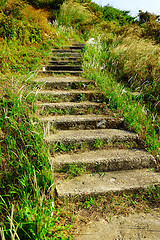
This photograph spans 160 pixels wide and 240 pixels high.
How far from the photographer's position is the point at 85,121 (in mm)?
3238

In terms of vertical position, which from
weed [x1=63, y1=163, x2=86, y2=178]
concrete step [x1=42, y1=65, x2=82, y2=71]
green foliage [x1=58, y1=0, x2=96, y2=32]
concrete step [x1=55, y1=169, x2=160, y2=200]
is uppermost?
green foliage [x1=58, y1=0, x2=96, y2=32]

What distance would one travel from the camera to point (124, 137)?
298 cm

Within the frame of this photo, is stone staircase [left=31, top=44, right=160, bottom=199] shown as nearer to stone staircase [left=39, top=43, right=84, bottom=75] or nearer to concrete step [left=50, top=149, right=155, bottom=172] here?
concrete step [left=50, top=149, right=155, bottom=172]

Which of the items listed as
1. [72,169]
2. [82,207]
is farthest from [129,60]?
[82,207]

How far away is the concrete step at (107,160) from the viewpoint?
254cm

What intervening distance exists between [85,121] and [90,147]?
532 millimetres

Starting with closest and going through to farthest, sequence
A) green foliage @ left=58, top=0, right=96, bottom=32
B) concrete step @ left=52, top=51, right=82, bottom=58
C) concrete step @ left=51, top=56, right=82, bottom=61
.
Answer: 1. concrete step @ left=51, top=56, right=82, bottom=61
2. concrete step @ left=52, top=51, right=82, bottom=58
3. green foliage @ left=58, top=0, right=96, bottom=32

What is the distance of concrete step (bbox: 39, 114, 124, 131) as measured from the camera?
10.4 feet

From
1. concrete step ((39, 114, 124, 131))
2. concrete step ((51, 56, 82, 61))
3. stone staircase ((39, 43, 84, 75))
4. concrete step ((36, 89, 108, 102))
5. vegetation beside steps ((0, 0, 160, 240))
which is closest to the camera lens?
Answer: vegetation beside steps ((0, 0, 160, 240))

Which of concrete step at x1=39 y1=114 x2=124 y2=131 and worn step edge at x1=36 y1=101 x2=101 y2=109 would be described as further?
worn step edge at x1=36 y1=101 x2=101 y2=109

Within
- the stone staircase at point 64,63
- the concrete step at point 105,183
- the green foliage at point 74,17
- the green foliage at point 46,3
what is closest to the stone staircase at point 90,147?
the concrete step at point 105,183

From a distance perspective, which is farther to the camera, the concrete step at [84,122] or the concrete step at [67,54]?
the concrete step at [67,54]

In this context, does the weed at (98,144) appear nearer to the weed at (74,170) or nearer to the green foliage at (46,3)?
the weed at (74,170)

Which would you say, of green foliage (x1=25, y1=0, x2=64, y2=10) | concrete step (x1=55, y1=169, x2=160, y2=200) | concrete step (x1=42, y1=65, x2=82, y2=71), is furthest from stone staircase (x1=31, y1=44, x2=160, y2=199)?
green foliage (x1=25, y1=0, x2=64, y2=10)
